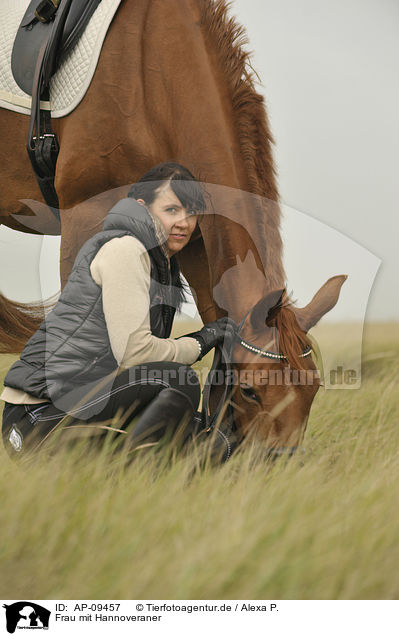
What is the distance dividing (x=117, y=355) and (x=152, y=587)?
82 centimetres

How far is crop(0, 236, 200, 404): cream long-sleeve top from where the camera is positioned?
188 cm

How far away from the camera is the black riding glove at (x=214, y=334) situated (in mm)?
2076

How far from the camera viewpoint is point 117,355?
1.92 meters

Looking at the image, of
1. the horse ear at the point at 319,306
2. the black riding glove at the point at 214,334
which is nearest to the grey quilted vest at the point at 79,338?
the black riding glove at the point at 214,334

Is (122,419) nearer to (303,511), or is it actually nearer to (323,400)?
(303,511)

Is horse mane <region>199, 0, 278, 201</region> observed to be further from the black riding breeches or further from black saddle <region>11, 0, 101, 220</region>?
the black riding breeches

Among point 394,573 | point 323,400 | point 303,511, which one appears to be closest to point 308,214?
point 323,400

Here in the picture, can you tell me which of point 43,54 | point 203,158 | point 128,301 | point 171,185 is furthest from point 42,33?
point 128,301

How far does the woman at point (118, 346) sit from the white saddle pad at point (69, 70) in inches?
38.4

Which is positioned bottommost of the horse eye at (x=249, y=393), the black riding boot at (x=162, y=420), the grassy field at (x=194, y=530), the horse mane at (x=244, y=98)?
the grassy field at (x=194, y=530)

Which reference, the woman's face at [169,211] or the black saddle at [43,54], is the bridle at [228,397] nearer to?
the woman's face at [169,211]

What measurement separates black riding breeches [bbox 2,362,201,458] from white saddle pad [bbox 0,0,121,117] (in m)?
1.62

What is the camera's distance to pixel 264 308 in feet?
6.63
